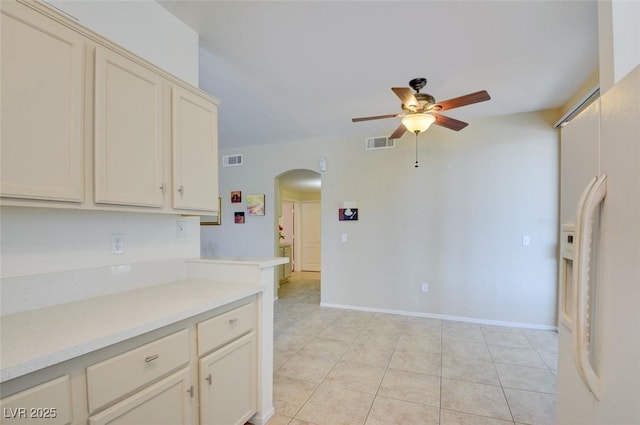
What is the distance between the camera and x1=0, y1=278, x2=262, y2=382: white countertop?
2.93 feet

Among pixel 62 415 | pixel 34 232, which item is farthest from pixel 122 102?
pixel 62 415

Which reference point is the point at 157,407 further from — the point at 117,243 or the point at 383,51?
the point at 383,51

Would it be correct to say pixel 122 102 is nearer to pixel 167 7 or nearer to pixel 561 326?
pixel 167 7

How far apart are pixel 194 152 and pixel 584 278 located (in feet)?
6.49

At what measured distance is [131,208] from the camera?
1.55 meters

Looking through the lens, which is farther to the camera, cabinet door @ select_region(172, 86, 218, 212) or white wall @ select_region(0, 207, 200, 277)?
cabinet door @ select_region(172, 86, 218, 212)

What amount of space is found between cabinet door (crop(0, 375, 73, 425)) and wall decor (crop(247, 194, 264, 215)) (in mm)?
4135

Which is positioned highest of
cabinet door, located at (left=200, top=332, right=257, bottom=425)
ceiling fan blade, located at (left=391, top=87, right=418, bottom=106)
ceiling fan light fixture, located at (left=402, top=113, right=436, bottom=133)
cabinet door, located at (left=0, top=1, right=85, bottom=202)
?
ceiling fan blade, located at (left=391, top=87, right=418, bottom=106)

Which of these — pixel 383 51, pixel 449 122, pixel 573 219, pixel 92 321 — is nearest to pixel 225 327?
pixel 92 321

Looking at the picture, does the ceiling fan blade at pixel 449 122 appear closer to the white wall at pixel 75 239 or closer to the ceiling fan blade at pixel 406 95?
the ceiling fan blade at pixel 406 95

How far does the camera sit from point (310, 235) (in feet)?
28.3

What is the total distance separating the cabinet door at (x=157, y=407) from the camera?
3.55 feet

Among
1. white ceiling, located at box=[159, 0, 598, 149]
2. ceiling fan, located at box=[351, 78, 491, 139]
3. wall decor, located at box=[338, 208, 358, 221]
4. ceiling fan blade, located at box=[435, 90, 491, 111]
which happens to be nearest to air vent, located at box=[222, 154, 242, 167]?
white ceiling, located at box=[159, 0, 598, 149]

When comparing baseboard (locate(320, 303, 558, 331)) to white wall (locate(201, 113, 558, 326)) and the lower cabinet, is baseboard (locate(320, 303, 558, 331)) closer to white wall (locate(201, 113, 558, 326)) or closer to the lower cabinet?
white wall (locate(201, 113, 558, 326))
